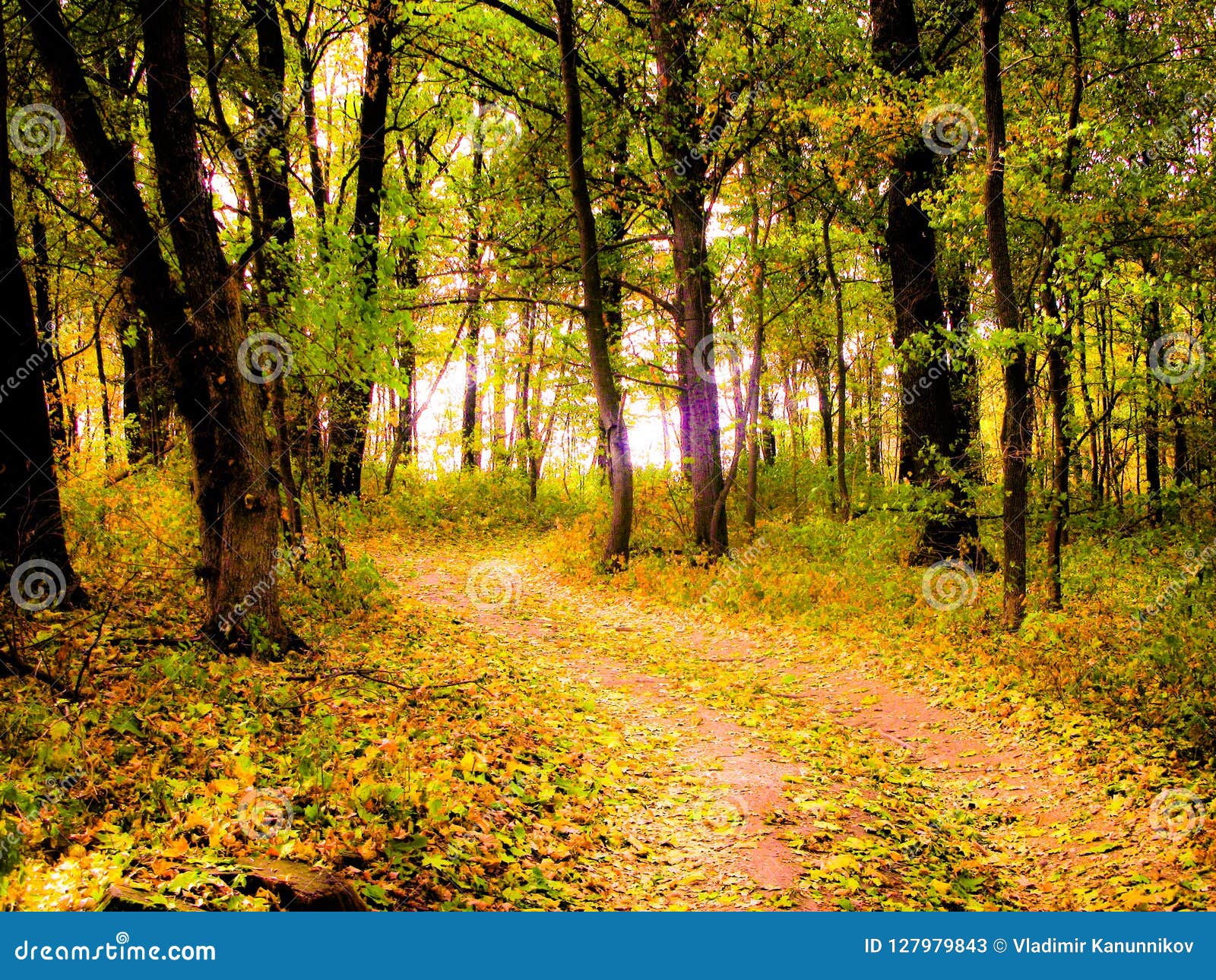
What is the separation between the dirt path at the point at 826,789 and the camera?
4605 mm

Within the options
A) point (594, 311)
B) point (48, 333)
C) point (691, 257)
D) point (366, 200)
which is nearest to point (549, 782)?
point (594, 311)

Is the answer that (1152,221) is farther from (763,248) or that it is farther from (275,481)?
(275,481)

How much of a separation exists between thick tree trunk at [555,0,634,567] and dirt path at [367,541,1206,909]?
405 centimetres

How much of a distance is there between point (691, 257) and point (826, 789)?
408 inches

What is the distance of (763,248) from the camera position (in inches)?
545

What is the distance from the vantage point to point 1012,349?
27.4 feet

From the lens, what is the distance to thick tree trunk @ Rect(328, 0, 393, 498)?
11383 mm

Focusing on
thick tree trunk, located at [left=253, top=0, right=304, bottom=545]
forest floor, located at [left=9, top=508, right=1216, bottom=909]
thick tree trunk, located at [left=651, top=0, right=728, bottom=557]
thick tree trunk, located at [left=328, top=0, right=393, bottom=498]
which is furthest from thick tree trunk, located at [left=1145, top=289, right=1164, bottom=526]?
thick tree trunk, located at [left=253, top=0, right=304, bottom=545]

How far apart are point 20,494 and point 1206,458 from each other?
13.5 meters

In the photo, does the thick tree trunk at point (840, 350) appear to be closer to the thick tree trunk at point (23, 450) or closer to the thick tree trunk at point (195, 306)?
the thick tree trunk at point (195, 306)

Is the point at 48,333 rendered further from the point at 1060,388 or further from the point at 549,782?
the point at 1060,388

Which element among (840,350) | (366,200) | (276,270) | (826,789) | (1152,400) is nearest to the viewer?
(826,789)

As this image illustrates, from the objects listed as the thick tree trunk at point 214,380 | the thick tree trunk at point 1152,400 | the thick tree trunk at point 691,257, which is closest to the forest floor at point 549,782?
the thick tree trunk at point 214,380

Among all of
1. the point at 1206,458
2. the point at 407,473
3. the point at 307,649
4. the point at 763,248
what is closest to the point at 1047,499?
the point at 1206,458
